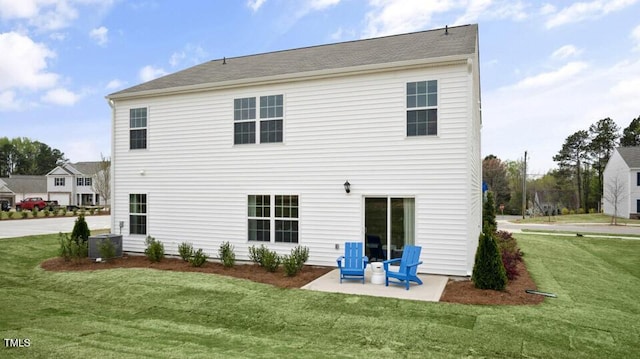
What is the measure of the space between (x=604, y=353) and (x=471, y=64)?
6.33 meters

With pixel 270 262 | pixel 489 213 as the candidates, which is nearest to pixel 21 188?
pixel 270 262

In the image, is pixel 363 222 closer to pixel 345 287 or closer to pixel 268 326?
pixel 345 287

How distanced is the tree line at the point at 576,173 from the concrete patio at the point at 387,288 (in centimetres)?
4620

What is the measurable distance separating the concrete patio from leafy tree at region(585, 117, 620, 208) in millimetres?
49806

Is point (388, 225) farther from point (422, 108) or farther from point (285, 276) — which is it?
point (422, 108)

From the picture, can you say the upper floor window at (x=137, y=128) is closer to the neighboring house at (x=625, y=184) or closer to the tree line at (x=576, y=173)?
the neighboring house at (x=625, y=184)

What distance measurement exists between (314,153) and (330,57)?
3.53 metres

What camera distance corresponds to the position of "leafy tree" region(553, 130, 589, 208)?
4975 centimetres

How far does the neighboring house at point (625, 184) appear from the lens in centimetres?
3497

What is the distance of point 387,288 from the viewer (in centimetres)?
816

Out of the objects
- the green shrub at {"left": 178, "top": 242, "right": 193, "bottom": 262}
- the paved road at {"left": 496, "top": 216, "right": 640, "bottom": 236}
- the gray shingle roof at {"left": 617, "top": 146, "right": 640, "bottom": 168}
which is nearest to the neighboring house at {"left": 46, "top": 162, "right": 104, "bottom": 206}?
the green shrub at {"left": 178, "top": 242, "right": 193, "bottom": 262}

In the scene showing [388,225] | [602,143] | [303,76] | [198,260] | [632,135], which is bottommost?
[198,260]

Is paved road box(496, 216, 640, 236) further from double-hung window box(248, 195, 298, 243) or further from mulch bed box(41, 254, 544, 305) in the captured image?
double-hung window box(248, 195, 298, 243)

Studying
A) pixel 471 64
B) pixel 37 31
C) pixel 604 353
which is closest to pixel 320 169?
pixel 471 64
